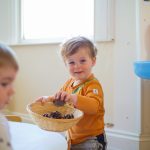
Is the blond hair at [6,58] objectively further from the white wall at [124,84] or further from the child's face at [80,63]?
the white wall at [124,84]

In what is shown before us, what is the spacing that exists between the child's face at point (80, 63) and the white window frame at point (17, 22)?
0.64 metres

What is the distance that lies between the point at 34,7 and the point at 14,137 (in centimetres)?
174

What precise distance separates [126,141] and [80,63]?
2.59ft

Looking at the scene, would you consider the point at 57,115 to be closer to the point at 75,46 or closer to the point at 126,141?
the point at 75,46

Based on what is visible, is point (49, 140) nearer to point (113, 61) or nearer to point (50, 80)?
point (113, 61)

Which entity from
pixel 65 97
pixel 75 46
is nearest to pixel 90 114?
pixel 65 97

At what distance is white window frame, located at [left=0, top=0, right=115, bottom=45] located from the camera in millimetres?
1756

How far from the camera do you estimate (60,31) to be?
215 centimetres

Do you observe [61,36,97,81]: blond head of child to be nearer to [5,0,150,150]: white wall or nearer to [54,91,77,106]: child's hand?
[54,91,77,106]: child's hand

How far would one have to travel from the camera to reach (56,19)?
85.9 inches

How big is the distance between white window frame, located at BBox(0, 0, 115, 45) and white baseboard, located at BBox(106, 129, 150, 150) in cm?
63

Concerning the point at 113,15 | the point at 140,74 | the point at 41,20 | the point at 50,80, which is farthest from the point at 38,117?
the point at 41,20

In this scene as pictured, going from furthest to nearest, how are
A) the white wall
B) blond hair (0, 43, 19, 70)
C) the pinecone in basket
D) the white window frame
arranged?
the white window frame, the white wall, the pinecone in basket, blond hair (0, 43, 19, 70)

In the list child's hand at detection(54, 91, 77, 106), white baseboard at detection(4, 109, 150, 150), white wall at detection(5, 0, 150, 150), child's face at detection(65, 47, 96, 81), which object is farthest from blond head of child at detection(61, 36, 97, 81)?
white baseboard at detection(4, 109, 150, 150)
